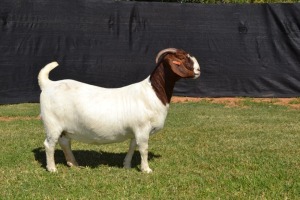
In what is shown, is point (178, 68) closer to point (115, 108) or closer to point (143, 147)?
point (115, 108)

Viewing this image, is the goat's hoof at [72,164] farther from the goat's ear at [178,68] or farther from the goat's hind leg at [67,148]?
the goat's ear at [178,68]

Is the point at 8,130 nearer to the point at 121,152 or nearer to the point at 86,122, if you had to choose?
the point at 121,152

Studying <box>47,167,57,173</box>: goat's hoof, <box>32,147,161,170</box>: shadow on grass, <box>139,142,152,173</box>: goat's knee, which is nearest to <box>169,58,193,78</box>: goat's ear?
<box>139,142,152,173</box>: goat's knee

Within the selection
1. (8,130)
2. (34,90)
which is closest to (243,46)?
(34,90)

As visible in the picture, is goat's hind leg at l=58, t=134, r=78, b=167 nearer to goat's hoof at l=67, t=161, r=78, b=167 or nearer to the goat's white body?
goat's hoof at l=67, t=161, r=78, b=167

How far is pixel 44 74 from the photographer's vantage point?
20.3 feet

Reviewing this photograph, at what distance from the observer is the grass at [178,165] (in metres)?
5.13

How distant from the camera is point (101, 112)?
571 cm

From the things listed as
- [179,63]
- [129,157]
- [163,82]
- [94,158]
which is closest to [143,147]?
[129,157]

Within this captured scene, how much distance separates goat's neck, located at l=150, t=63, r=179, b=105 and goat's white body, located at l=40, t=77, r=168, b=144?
7cm

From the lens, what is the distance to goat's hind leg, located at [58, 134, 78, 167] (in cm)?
615

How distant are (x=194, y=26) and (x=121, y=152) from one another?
721 cm

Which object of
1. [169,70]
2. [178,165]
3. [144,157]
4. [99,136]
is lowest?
[178,165]

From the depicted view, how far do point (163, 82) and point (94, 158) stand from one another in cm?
172
